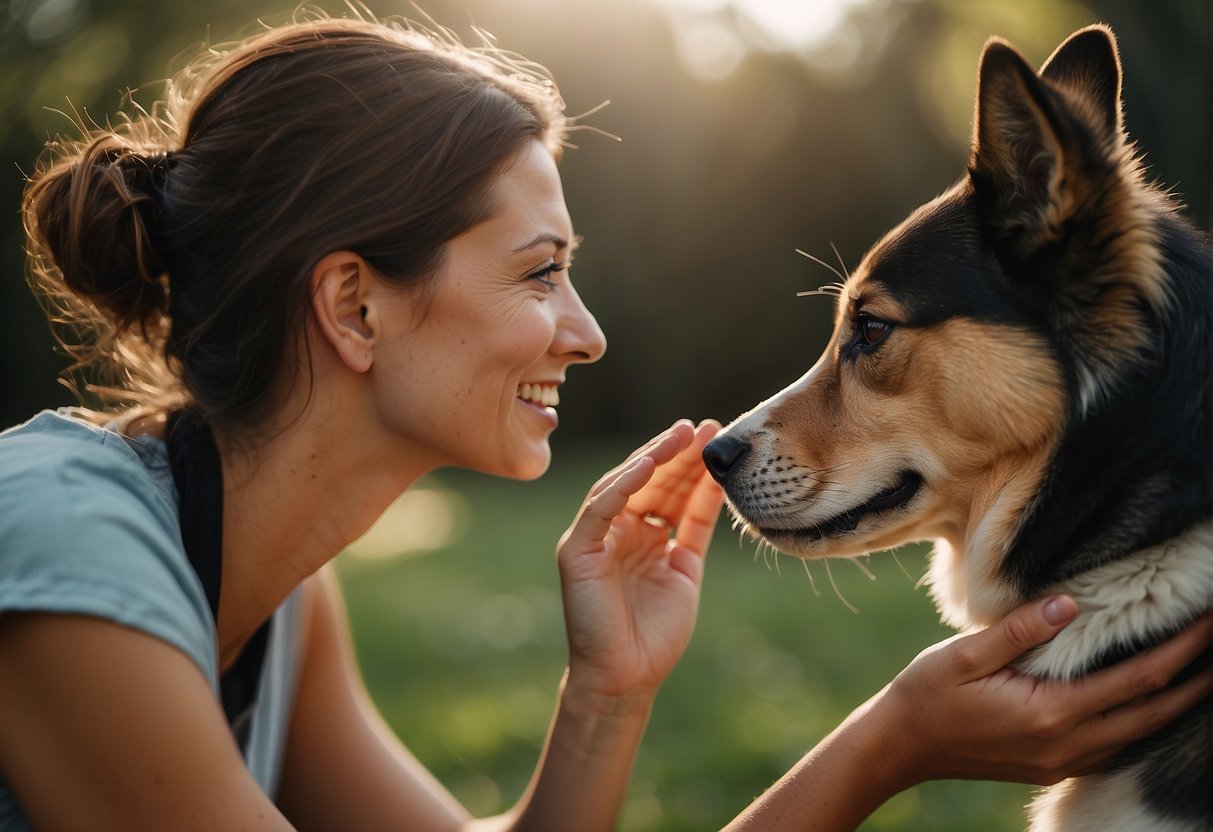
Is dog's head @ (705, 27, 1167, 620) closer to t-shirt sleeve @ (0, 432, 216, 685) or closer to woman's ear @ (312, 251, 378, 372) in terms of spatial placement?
woman's ear @ (312, 251, 378, 372)

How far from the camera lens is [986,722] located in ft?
6.54

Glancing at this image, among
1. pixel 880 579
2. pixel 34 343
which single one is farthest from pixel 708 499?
pixel 34 343

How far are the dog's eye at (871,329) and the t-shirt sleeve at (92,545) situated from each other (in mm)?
1523

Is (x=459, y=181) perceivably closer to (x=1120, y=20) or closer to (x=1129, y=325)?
(x=1129, y=325)

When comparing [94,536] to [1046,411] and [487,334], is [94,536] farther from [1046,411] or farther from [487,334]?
[1046,411]

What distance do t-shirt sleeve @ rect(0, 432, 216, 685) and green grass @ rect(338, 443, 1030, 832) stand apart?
61.7 inches

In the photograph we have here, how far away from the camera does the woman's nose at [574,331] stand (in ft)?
8.86

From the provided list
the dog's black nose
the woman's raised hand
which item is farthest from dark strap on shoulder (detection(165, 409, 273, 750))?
the dog's black nose

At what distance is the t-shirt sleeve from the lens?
189 cm

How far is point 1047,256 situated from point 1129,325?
0.21m

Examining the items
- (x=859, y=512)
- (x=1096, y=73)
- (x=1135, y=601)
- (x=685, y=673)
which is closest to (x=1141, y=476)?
(x=1135, y=601)

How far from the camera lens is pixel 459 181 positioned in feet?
8.23

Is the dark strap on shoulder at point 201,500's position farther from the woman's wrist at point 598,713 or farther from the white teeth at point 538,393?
the woman's wrist at point 598,713

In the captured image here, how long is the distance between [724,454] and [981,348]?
0.66 metres
